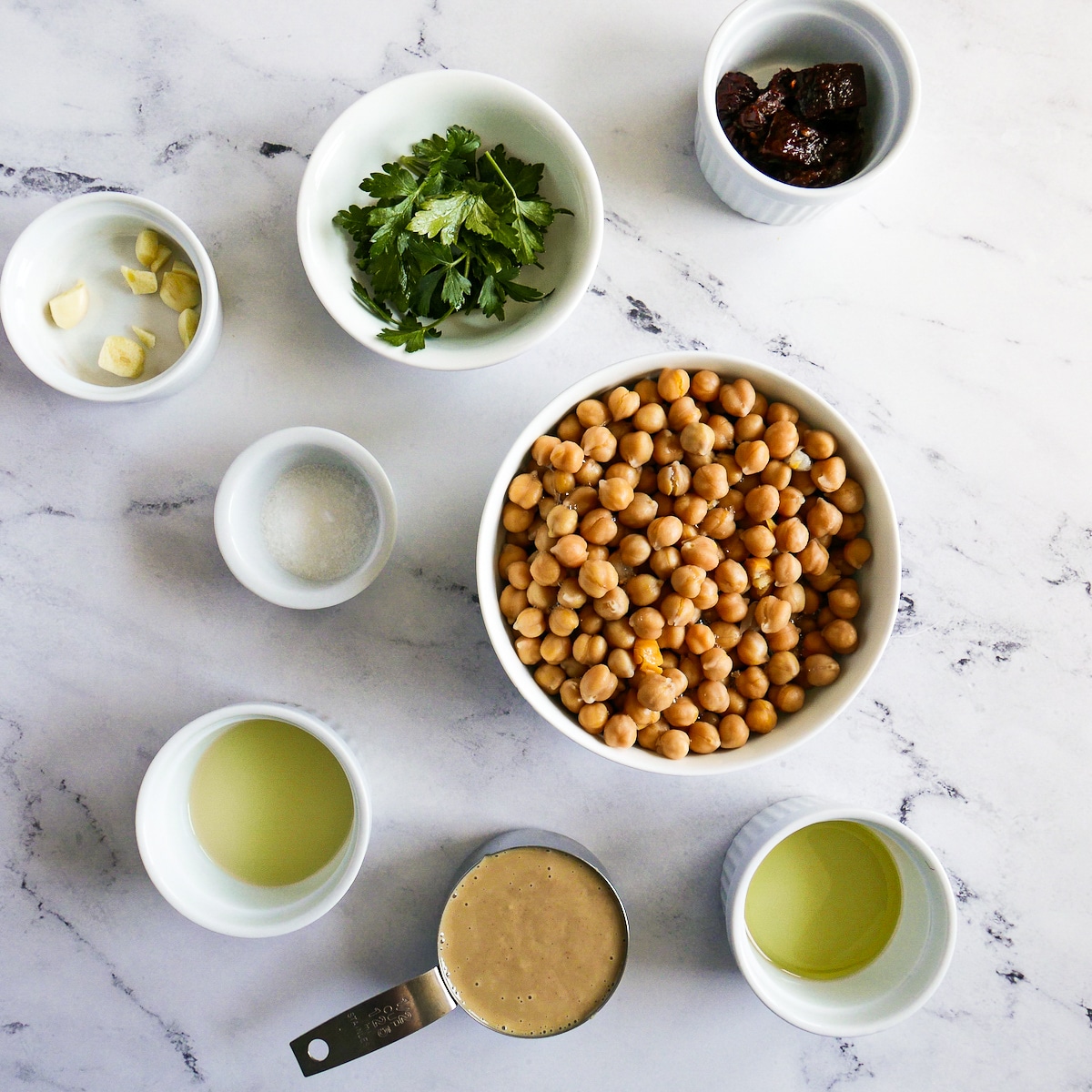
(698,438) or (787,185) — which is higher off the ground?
(787,185)

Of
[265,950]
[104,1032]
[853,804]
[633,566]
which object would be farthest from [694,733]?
[104,1032]

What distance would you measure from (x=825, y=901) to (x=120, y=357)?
4.35 ft

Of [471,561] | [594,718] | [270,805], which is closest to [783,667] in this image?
[594,718]

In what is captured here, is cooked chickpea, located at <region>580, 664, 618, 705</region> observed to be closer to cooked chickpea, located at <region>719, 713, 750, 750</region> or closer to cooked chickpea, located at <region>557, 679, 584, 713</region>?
cooked chickpea, located at <region>557, 679, 584, 713</region>

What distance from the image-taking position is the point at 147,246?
1.24 m

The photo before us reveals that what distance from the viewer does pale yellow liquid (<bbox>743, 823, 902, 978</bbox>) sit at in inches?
50.3

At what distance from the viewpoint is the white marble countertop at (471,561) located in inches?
51.0

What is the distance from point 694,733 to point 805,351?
2.03 feet

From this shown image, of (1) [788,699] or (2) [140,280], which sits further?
(2) [140,280]

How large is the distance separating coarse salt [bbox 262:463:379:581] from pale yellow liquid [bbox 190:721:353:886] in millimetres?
255

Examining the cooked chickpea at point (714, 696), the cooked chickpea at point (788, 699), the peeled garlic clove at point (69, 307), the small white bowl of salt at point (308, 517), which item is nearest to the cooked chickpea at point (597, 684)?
the cooked chickpea at point (714, 696)

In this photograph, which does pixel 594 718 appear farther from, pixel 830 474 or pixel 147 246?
pixel 147 246

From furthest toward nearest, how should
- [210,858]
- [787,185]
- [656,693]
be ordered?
[210,858] < [787,185] < [656,693]

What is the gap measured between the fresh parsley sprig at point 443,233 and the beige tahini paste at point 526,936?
0.75 m
